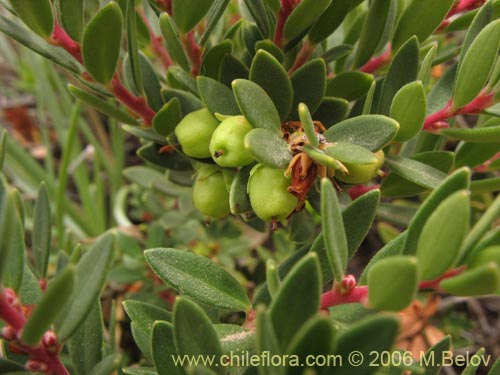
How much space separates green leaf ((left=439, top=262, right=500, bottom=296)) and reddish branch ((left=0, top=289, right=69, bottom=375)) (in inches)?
16.0

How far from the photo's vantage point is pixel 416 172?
26.6 inches

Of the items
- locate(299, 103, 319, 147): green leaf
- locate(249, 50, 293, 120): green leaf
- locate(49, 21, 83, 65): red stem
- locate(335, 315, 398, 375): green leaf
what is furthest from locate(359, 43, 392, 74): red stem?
locate(335, 315, 398, 375): green leaf

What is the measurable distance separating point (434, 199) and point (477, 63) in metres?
0.23

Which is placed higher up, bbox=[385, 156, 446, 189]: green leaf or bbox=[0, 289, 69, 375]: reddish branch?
bbox=[385, 156, 446, 189]: green leaf

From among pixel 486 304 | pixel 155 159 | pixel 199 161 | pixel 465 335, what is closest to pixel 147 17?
pixel 155 159

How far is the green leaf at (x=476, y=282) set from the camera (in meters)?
0.38

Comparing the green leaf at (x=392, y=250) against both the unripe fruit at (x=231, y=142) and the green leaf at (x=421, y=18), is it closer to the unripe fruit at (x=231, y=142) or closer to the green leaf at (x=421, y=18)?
the unripe fruit at (x=231, y=142)

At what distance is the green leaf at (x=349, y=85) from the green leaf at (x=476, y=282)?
1.29 ft

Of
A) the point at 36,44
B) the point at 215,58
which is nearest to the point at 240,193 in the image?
the point at 215,58

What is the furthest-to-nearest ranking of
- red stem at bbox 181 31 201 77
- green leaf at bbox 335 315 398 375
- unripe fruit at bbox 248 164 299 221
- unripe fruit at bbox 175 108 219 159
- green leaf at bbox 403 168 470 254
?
1. red stem at bbox 181 31 201 77
2. unripe fruit at bbox 175 108 219 159
3. unripe fruit at bbox 248 164 299 221
4. green leaf at bbox 403 168 470 254
5. green leaf at bbox 335 315 398 375

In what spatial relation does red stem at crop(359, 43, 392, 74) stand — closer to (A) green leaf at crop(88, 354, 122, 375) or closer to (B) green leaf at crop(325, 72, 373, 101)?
(B) green leaf at crop(325, 72, 373, 101)

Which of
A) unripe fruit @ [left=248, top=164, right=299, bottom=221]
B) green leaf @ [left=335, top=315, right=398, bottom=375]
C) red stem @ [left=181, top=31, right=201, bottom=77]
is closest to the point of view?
green leaf @ [left=335, top=315, right=398, bottom=375]

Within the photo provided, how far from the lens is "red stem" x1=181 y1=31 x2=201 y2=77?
0.79 metres

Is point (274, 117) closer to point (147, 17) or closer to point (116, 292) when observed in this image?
point (147, 17)
